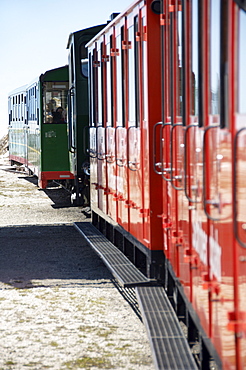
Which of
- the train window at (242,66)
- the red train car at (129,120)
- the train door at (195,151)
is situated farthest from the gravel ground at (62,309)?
the train window at (242,66)

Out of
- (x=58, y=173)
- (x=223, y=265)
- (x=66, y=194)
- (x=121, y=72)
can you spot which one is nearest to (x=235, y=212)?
(x=223, y=265)

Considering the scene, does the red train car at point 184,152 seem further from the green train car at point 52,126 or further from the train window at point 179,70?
the green train car at point 52,126

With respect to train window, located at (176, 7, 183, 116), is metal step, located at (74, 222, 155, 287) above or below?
below

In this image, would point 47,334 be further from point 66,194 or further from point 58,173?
point 66,194

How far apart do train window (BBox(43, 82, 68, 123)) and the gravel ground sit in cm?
471

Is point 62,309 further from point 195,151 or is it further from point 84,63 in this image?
point 84,63

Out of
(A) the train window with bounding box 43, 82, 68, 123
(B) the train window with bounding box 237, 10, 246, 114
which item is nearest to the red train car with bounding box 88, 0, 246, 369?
(B) the train window with bounding box 237, 10, 246, 114

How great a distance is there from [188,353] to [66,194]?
605 inches

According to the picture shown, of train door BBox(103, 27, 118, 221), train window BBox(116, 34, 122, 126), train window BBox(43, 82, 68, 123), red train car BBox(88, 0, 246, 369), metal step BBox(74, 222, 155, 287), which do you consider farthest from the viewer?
train window BBox(43, 82, 68, 123)

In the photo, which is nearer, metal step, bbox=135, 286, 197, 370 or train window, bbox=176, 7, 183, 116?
metal step, bbox=135, 286, 197, 370

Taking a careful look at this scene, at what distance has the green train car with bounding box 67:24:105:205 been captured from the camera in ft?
46.6

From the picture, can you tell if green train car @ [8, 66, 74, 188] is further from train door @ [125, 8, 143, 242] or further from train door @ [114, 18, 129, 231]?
train door @ [125, 8, 143, 242]

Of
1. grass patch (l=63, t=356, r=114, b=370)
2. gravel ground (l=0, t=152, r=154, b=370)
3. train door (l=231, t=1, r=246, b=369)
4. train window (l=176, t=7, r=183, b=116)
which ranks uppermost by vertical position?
train window (l=176, t=7, r=183, b=116)

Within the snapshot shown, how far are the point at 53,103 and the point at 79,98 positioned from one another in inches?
130
